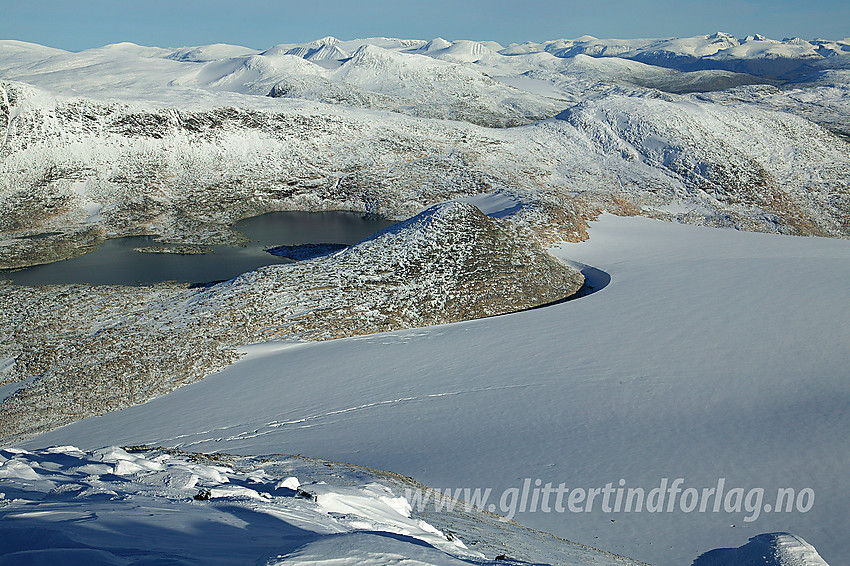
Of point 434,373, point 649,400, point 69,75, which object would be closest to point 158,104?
point 434,373

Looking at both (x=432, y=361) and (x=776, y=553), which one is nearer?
(x=776, y=553)

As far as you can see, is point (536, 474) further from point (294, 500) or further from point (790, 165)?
point (790, 165)

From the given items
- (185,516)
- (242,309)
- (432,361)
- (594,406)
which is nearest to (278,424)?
(432,361)

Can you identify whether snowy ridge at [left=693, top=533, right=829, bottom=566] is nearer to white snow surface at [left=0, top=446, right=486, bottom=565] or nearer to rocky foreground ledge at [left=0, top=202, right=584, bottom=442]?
white snow surface at [left=0, top=446, right=486, bottom=565]

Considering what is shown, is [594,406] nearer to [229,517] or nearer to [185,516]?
[229,517]

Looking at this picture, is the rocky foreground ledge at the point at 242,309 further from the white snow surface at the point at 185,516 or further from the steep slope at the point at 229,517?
the white snow surface at the point at 185,516

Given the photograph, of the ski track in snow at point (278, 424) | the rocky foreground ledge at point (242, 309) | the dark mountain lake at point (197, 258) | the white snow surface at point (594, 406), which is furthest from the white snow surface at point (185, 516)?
the dark mountain lake at point (197, 258)
